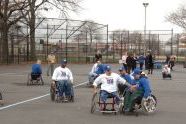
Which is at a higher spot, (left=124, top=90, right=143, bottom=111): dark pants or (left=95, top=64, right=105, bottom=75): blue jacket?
(left=95, top=64, right=105, bottom=75): blue jacket

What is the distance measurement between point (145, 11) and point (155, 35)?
11.0ft

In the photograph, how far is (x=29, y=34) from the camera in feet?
189

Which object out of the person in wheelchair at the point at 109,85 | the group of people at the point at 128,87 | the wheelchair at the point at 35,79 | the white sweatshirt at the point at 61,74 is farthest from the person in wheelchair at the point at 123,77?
the wheelchair at the point at 35,79

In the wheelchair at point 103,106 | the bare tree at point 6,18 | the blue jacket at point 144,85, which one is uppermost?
the bare tree at point 6,18

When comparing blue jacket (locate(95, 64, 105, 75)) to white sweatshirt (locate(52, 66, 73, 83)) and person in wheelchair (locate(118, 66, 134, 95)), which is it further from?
person in wheelchair (locate(118, 66, 134, 95))

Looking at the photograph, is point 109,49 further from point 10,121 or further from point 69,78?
point 10,121

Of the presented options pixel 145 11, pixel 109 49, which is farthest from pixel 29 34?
pixel 145 11

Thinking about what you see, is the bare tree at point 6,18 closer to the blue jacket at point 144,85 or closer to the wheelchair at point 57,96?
the wheelchair at point 57,96

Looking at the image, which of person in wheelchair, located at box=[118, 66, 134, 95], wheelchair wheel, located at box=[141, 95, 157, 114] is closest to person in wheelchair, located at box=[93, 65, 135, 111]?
wheelchair wheel, located at box=[141, 95, 157, 114]

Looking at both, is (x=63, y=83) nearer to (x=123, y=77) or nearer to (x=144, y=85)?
(x=123, y=77)

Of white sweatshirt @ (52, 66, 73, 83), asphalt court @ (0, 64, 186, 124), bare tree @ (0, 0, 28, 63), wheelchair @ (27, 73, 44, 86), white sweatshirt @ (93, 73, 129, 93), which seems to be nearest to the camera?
asphalt court @ (0, 64, 186, 124)

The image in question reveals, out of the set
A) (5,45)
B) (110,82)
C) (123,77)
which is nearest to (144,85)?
(110,82)

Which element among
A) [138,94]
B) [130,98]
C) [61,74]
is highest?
[61,74]

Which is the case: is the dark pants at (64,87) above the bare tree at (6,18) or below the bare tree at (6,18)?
below
